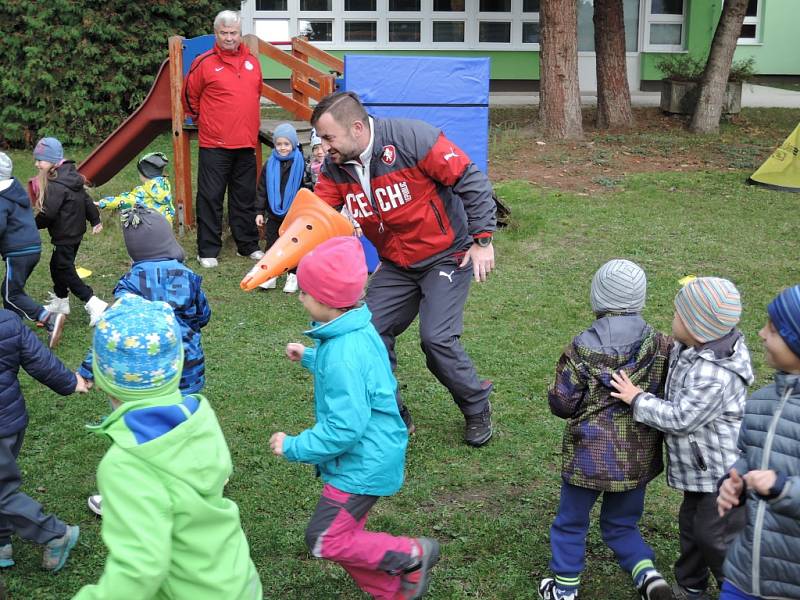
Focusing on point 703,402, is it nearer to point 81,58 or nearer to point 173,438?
point 173,438

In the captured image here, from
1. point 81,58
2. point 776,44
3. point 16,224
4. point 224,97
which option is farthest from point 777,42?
point 16,224

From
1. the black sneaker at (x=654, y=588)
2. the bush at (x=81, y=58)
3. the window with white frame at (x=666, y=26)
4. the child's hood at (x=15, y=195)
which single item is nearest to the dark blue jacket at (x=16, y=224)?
the child's hood at (x=15, y=195)

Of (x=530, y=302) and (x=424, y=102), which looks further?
(x=424, y=102)

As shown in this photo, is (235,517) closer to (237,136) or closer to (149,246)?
(149,246)

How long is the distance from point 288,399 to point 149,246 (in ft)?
6.56

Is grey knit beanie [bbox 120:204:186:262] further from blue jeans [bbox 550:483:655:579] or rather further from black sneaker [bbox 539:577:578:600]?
black sneaker [bbox 539:577:578:600]

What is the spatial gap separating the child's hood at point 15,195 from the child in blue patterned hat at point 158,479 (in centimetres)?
451

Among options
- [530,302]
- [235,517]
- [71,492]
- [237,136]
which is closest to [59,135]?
[237,136]

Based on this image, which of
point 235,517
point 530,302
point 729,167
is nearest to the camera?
point 235,517

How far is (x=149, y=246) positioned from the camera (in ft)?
14.3

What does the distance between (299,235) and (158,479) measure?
2055mm

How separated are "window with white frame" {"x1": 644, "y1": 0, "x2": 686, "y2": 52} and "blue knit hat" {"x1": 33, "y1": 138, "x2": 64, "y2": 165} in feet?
59.4

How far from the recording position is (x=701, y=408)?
336 cm

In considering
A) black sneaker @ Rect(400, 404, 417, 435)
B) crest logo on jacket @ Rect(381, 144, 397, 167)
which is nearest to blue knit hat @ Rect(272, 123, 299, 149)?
black sneaker @ Rect(400, 404, 417, 435)
